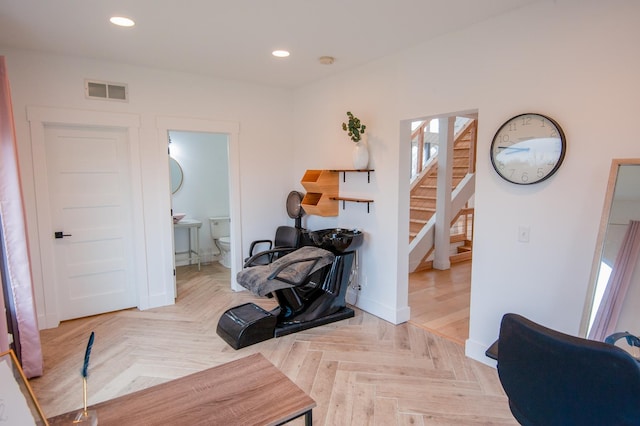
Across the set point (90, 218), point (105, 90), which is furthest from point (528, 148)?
point (90, 218)

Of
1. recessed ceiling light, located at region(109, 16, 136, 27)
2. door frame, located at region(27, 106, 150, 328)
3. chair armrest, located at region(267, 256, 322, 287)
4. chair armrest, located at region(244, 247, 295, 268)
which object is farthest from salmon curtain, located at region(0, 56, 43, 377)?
chair armrest, located at region(244, 247, 295, 268)

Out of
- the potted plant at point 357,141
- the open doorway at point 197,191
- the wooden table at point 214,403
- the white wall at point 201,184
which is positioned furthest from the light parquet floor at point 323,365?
the white wall at point 201,184

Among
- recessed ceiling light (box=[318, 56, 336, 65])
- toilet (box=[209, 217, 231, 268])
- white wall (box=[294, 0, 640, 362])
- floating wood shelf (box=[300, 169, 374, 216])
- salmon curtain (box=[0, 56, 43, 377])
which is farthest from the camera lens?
toilet (box=[209, 217, 231, 268])

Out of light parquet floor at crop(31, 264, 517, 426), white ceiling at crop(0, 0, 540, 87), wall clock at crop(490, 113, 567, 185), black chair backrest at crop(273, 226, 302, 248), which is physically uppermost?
white ceiling at crop(0, 0, 540, 87)

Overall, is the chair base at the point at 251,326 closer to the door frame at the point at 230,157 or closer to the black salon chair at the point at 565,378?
the door frame at the point at 230,157

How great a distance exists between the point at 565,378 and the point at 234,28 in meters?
2.96

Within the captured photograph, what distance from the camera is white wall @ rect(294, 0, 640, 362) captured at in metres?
2.19

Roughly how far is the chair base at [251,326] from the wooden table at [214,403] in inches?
55.4

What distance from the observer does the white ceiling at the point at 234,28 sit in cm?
248

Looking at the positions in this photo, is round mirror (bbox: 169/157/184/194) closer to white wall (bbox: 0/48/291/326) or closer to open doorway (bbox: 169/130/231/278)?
open doorway (bbox: 169/130/231/278)

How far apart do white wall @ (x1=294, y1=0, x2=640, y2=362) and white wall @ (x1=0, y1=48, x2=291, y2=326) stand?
1.62 m

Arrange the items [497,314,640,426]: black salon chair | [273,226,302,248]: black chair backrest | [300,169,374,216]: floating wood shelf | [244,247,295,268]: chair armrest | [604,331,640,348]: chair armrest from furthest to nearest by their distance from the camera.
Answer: [273,226,302,248]: black chair backrest
[300,169,374,216]: floating wood shelf
[244,247,295,268]: chair armrest
[604,331,640,348]: chair armrest
[497,314,640,426]: black salon chair

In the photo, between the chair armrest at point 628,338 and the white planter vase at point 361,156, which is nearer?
the chair armrest at point 628,338

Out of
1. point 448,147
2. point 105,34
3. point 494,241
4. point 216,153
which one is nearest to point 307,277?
point 494,241
